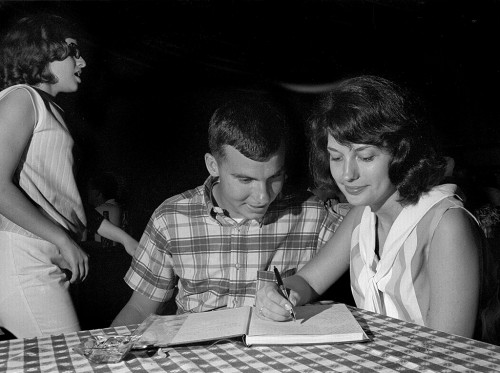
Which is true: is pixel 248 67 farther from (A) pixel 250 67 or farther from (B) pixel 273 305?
(B) pixel 273 305

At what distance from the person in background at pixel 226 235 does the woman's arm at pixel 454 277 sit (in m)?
0.51

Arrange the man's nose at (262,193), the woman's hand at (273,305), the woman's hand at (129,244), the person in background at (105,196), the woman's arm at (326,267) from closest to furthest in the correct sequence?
the woman's hand at (273,305)
the woman's arm at (326,267)
the man's nose at (262,193)
the woman's hand at (129,244)
the person in background at (105,196)

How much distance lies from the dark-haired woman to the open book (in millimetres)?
496

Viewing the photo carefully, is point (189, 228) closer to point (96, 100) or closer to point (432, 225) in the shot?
point (432, 225)

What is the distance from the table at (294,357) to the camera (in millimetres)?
779

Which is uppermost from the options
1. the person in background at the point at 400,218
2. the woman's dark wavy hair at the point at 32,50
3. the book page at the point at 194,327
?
the woman's dark wavy hair at the point at 32,50

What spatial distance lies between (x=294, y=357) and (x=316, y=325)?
0.15 metres

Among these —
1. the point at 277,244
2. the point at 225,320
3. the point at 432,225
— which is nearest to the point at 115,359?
the point at 225,320

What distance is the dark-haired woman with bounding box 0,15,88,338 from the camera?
142cm

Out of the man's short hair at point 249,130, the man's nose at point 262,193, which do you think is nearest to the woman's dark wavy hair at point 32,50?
the man's short hair at point 249,130

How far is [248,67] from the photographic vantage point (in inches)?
178

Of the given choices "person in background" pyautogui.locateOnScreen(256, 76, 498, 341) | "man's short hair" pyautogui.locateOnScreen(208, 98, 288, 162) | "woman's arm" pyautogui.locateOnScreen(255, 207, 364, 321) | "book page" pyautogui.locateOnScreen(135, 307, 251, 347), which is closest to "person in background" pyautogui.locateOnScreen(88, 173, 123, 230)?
"man's short hair" pyautogui.locateOnScreen(208, 98, 288, 162)

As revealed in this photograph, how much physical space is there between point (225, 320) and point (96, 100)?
321 centimetres

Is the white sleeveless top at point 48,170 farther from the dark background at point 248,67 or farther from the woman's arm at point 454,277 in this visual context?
the dark background at point 248,67
